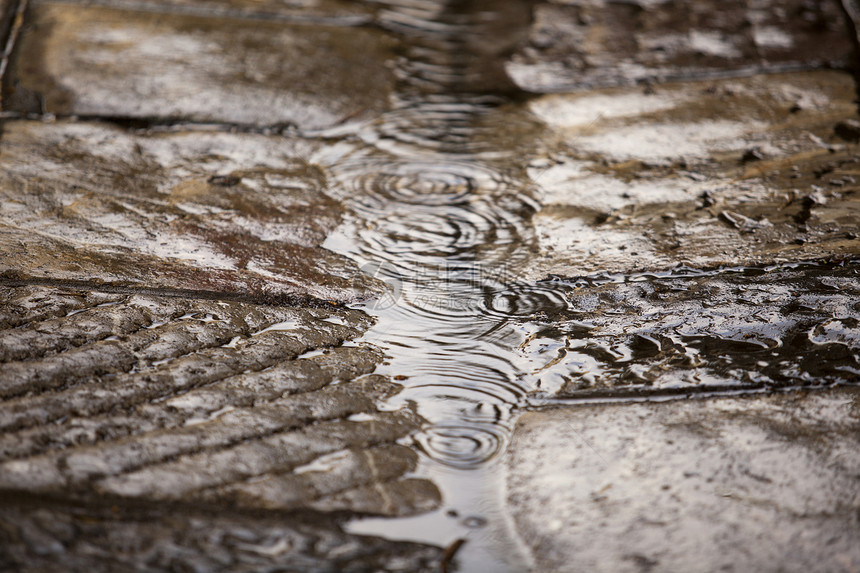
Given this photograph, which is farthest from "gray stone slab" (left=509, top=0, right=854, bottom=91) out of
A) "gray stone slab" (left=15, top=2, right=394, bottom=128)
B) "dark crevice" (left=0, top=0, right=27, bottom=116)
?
"dark crevice" (left=0, top=0, right=27, bottom=116)

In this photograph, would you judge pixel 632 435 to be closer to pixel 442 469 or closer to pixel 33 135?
pixel 442 469

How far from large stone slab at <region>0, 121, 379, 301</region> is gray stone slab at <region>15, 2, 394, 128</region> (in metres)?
0.26

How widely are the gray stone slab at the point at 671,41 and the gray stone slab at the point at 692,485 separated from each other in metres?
2.22

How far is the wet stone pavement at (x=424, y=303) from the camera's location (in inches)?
62.1

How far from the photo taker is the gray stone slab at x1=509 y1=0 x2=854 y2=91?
3.73 m

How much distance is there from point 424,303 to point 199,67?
79.7 inches

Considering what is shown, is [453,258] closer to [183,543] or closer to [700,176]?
[700,176]

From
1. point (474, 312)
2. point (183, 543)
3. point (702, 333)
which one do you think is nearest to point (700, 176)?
point (702, 333)

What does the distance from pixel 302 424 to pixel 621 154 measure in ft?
6.00

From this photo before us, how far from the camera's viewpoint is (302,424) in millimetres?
1816

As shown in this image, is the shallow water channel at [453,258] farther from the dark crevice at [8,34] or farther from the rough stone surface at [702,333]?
the dark crevice at [8,34]

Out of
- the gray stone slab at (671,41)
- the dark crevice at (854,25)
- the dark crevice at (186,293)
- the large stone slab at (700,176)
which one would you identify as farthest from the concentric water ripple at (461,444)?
the dark crevice at (854,25)

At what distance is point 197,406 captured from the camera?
183 centimetres

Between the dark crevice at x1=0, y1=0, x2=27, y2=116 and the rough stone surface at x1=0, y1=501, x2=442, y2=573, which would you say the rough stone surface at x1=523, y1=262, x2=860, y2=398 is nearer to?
the rough stone surface at x1=0, y1=501, x2=442, y2=573
